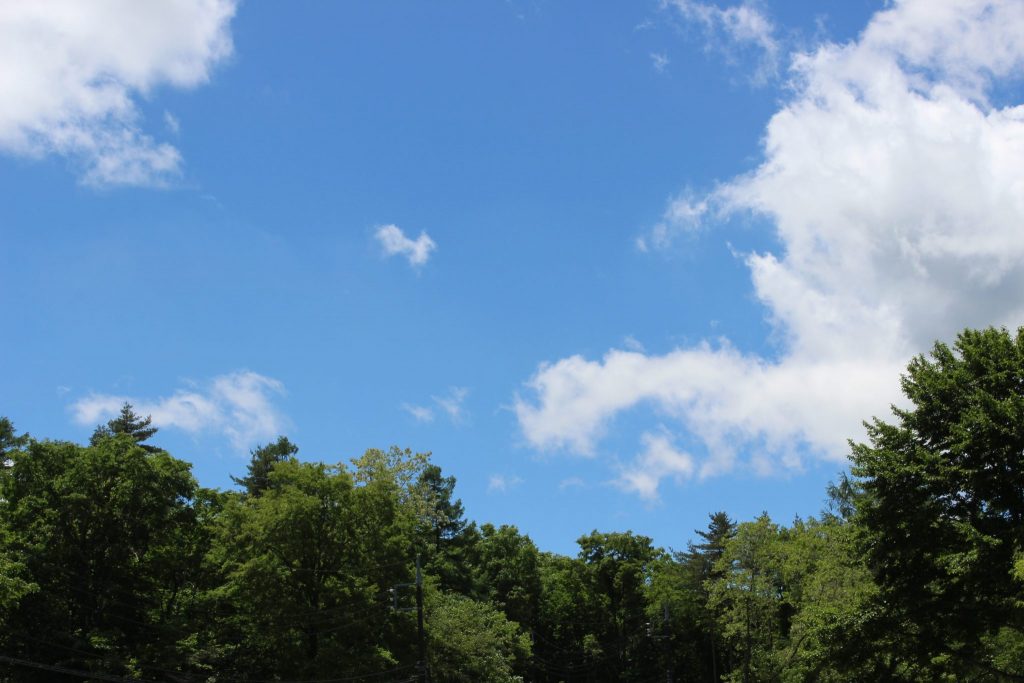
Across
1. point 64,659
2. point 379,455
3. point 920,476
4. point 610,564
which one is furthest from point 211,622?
point 610,564

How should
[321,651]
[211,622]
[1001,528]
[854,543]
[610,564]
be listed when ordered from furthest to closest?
[610,564] → [211,622] → [321,651] → [854,543] → [1001,528]

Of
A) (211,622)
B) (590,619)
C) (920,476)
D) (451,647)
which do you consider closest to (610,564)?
(590,619)

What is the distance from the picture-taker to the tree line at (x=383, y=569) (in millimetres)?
31234

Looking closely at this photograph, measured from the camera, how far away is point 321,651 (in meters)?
38.2

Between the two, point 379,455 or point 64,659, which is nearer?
point 64,659

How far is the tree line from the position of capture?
3123 centimetres

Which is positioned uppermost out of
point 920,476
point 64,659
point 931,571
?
point 920,476

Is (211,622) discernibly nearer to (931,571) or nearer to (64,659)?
(64,659)

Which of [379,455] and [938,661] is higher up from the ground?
[379,455]

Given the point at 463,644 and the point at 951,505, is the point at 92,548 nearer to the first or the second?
the point at 463,644

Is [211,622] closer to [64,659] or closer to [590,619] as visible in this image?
[64,659]

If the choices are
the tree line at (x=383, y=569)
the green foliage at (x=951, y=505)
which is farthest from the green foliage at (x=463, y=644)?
the green foliage at (x=951, y=505)

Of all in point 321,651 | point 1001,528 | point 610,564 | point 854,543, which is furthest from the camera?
point 610,564

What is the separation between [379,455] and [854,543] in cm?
3151
